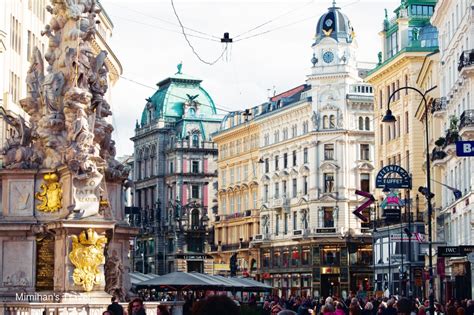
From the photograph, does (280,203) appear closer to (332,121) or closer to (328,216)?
(328,216)

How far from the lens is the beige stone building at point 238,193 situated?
11826 cm

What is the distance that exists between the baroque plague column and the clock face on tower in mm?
69945

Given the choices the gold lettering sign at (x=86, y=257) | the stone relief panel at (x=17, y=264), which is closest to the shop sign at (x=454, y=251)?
the gold lettering sign at (x=86, y=257)

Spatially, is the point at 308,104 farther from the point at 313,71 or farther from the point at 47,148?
the point at 47,148

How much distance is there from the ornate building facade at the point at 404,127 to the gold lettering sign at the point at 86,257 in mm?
43658

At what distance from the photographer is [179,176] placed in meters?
146

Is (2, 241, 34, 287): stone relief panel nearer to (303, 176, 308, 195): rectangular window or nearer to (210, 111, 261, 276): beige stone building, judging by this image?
(303, 176, 308, 195): rectangular window

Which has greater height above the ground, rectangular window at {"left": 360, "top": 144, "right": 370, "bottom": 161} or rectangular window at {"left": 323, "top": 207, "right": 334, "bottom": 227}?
rectangular window at {"left": 360, "top": 144, "right": 370, "bottom": 161}

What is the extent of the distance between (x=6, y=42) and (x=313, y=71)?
52597 mm

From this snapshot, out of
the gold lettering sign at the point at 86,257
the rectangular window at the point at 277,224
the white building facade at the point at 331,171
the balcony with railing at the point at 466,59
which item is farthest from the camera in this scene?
the rectangular window at the point at 277,224

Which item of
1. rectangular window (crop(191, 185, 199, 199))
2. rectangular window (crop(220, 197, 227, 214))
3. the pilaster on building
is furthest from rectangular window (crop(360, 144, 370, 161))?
rectangular window (crop(191, 185, 199, 199))

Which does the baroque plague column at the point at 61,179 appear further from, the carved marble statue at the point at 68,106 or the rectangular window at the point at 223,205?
the rectangular window at the point at 223,205

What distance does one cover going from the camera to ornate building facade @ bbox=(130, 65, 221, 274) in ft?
474

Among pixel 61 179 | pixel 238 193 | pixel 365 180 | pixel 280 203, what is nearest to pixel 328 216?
pixel 365 180
